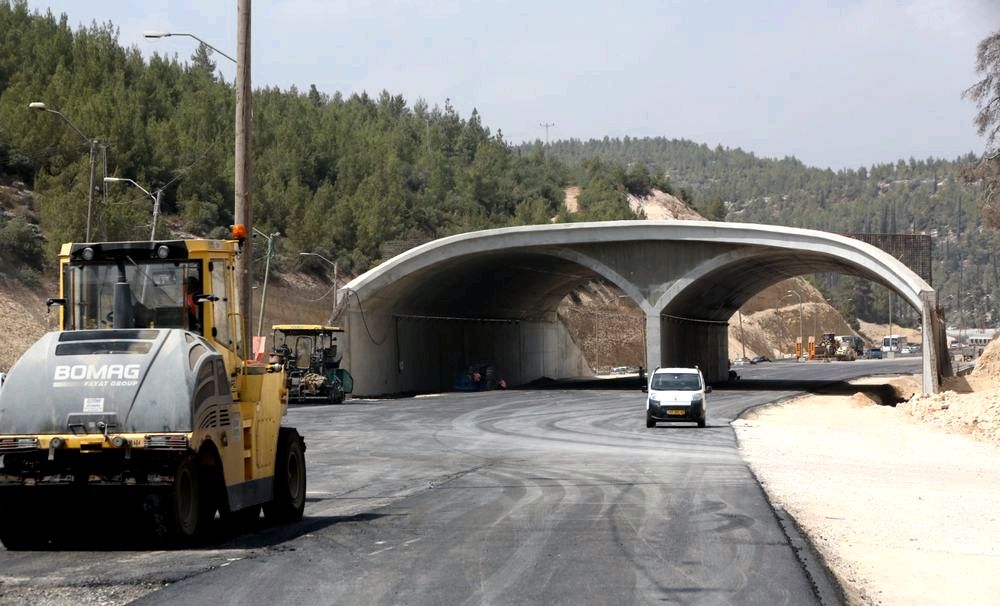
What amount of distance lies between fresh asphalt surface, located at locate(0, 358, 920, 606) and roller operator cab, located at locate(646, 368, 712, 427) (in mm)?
8704

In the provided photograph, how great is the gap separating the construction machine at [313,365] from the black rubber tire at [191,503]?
1566 inches

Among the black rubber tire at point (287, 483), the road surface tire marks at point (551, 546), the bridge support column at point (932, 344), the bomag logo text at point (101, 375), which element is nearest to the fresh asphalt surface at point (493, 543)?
the road surface tire marks at point (551, 546)

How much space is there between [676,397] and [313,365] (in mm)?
20269

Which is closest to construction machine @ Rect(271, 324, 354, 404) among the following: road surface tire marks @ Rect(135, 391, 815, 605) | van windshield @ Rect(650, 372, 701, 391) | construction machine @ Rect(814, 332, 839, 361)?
van windshield @ Rect(650, 372, 701, 391)

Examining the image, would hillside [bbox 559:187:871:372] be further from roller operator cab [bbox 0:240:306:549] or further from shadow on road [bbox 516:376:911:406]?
roller operator cab [bbox 0:240:306:549]

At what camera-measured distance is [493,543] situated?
44.7ft

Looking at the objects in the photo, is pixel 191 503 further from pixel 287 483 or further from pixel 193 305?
pixel 287 483

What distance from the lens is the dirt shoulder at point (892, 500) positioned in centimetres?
1205

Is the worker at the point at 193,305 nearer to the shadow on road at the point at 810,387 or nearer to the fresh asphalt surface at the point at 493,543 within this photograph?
the fresh asphalt surface at the point at 493,543

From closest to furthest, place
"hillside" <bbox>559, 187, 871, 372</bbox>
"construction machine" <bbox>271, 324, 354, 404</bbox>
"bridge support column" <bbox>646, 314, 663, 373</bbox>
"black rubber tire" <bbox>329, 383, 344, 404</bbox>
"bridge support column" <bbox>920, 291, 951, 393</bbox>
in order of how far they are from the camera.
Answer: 1. "bridge support column" <bbox>920, 291, 951, 393</bbox>
2. "construction machine" <bbox>271, 324, 354, 404</bbox>
3. "black rubber tire" <bbox>329, 383, 344, 404</bbox>
4. "bridge support column" <bbox>646, 314, 663, 373</bbox>
5. "hillside" <bbox>559, 187, 871, 372</bbox>

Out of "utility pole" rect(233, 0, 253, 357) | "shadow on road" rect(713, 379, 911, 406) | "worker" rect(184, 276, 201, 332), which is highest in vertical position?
"utility pole" rect(233, 0, 253, 357)

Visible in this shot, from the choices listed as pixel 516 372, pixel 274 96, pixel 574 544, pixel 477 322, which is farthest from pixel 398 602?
pixel 274 96

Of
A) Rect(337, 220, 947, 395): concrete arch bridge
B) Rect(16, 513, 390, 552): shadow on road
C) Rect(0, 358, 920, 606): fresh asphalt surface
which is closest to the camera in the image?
Rect(0, 358, 920, 606): fresh asphalt surface

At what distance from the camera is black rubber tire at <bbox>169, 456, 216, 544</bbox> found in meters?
12.8
